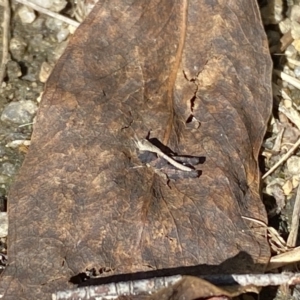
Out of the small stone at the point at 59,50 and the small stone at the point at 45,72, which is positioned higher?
the small stone at the point at 59,50

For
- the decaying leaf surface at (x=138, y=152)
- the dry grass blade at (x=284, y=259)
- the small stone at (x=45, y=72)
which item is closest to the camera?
the decaying leaf surface at (x=138, y=152)

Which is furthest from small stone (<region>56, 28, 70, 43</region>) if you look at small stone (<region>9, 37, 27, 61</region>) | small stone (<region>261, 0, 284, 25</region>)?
small stone (<region>261, 0, 284, 25</region>)

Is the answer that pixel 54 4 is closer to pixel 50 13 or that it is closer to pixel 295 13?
pixel 50 13

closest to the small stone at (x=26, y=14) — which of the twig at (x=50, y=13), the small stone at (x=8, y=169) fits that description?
the twig at (x=50, y=13)

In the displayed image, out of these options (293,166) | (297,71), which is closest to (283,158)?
(293,166)

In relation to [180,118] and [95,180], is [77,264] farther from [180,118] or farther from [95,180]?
[180,118]

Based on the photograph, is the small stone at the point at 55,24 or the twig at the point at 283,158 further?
the small stone at the point at 55,24

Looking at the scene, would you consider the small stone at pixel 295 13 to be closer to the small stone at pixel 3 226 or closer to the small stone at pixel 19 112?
the small stone at pixel 19 112
